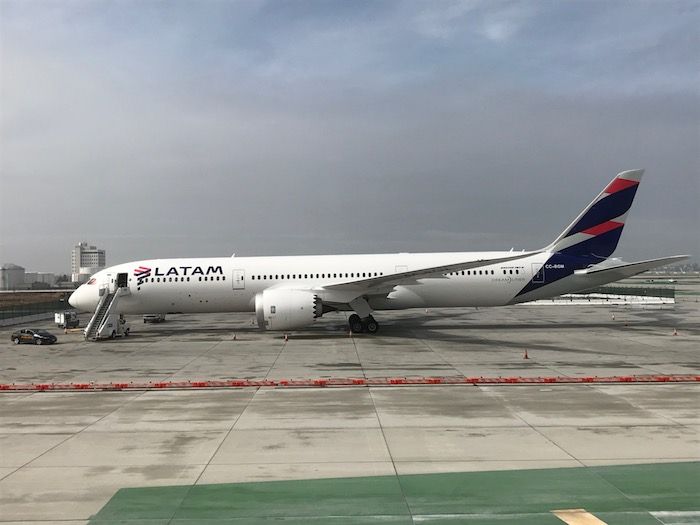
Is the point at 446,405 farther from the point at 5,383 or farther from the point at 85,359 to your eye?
the point at 85,359

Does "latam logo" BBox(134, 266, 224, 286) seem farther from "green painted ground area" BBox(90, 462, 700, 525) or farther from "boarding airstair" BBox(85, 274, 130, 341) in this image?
"green painted ground area" BBox(90, 462, 700, 525)

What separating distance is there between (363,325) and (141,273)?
11.2m

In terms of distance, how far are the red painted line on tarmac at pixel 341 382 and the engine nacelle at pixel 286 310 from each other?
9.03 meters

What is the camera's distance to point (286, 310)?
74.9 feet

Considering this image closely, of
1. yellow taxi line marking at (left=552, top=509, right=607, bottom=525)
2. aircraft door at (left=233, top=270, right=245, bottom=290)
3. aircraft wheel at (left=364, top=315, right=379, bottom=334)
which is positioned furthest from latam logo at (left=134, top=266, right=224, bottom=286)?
yellow taxi line marking at (left=552, top=509, right=607, bottom=525)

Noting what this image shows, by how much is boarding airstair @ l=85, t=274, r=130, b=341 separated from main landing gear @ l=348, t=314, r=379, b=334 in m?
11.1

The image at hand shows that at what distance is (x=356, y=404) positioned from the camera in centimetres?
1099

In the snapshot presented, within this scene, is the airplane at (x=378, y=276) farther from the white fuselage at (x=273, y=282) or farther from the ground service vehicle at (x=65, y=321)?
the ground service vehicle at (x=65, y=321)

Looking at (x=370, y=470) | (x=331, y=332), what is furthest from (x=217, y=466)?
(x=331, y=332)

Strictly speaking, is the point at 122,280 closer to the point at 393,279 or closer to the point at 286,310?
the point at 286,310

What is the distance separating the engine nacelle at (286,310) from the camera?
74.9 feet

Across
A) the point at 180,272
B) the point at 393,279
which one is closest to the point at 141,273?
the point at 180,272

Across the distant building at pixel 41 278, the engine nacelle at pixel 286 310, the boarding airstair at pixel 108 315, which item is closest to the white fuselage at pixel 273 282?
the boarding airstair at pixel 108 315

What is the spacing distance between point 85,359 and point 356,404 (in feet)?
39.1
